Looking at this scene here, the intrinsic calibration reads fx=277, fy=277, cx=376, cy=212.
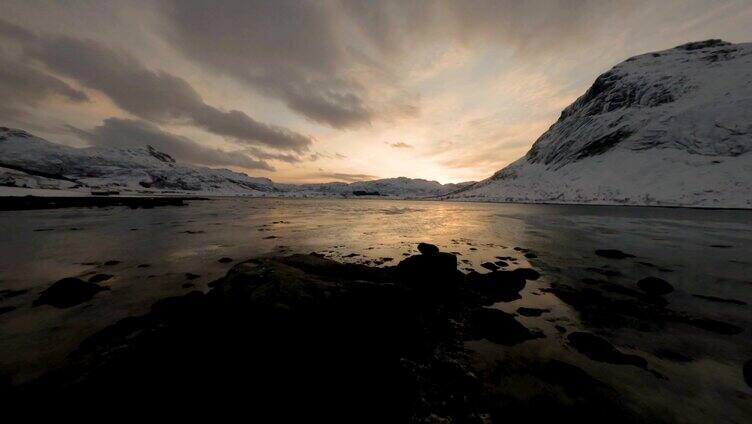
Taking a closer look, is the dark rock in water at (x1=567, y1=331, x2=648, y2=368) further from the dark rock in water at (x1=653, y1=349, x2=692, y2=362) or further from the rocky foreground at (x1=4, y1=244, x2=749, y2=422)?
the dark rock in water at (x1=653, y1=349, x2=692, y2=362)

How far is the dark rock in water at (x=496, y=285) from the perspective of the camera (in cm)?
992

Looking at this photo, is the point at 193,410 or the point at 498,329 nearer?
the point at 193,410

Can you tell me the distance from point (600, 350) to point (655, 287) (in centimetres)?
703

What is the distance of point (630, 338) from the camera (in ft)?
23.5

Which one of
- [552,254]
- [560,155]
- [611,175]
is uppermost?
[560,155]

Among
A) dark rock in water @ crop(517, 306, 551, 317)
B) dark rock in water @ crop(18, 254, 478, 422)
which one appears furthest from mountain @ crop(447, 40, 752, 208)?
dark rock in water @ crop(18, 254, 478, 422)

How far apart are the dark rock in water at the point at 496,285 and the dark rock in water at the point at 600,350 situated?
8.93 ft

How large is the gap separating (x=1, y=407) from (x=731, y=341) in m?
15.1

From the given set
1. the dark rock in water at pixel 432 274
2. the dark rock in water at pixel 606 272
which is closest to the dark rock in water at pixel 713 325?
the dark rock in water at pixel 606 272

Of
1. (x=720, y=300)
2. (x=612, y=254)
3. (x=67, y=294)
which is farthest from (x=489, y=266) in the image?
(x=67, y=294)

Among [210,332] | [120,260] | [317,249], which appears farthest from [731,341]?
[120,260]

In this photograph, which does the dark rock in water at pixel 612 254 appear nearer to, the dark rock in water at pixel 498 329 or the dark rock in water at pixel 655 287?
the dark rock in water at pixel 655 287

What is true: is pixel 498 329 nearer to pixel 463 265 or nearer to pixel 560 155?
pixel 463 265

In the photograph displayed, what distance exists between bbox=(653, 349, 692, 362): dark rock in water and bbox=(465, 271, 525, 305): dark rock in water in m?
3.80
